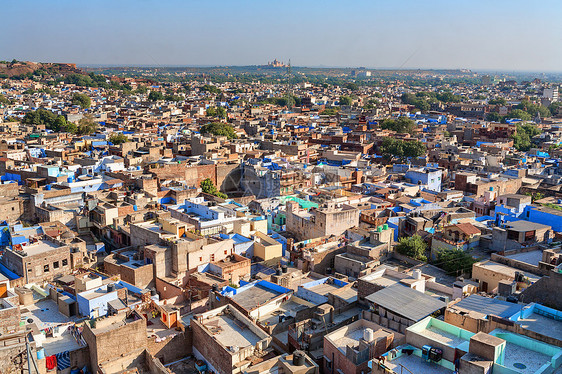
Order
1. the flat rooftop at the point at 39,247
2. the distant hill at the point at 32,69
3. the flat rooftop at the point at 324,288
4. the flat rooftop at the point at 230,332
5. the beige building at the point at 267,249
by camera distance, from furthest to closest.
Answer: the distant hill at the point at 32,69, the beige building at the point at 267,249, the flat rooftop at the point at 39,247, the flat rooftop at the point at 324,288, the flat rooftop at the point at 230,332

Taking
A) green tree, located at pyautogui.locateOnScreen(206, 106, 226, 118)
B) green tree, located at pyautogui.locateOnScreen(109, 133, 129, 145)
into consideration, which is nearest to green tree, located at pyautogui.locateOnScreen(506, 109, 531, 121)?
green tree, located at pyautogui.locateOnScreen(206, 106, 226, 118)

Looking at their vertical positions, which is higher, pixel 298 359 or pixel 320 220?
pixel 320 220

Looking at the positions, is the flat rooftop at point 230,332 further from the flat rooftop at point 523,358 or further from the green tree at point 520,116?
the green tree at point 520,116

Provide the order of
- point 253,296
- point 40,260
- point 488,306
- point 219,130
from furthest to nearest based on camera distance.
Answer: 1. point 219,130
2. point 40,260
3. point 253,296
4. point 488,306

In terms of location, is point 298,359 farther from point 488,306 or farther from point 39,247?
point 39,247

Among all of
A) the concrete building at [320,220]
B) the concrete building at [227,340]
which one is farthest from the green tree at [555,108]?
the concrete building at [227,340]

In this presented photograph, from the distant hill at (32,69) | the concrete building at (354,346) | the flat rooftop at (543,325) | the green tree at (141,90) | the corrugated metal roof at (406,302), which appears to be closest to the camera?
the flat rooftop at (543,325)

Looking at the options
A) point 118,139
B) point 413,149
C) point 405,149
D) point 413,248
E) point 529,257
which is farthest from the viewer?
point 405,149

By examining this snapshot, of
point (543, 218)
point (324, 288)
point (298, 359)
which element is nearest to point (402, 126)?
point (543, 218)
